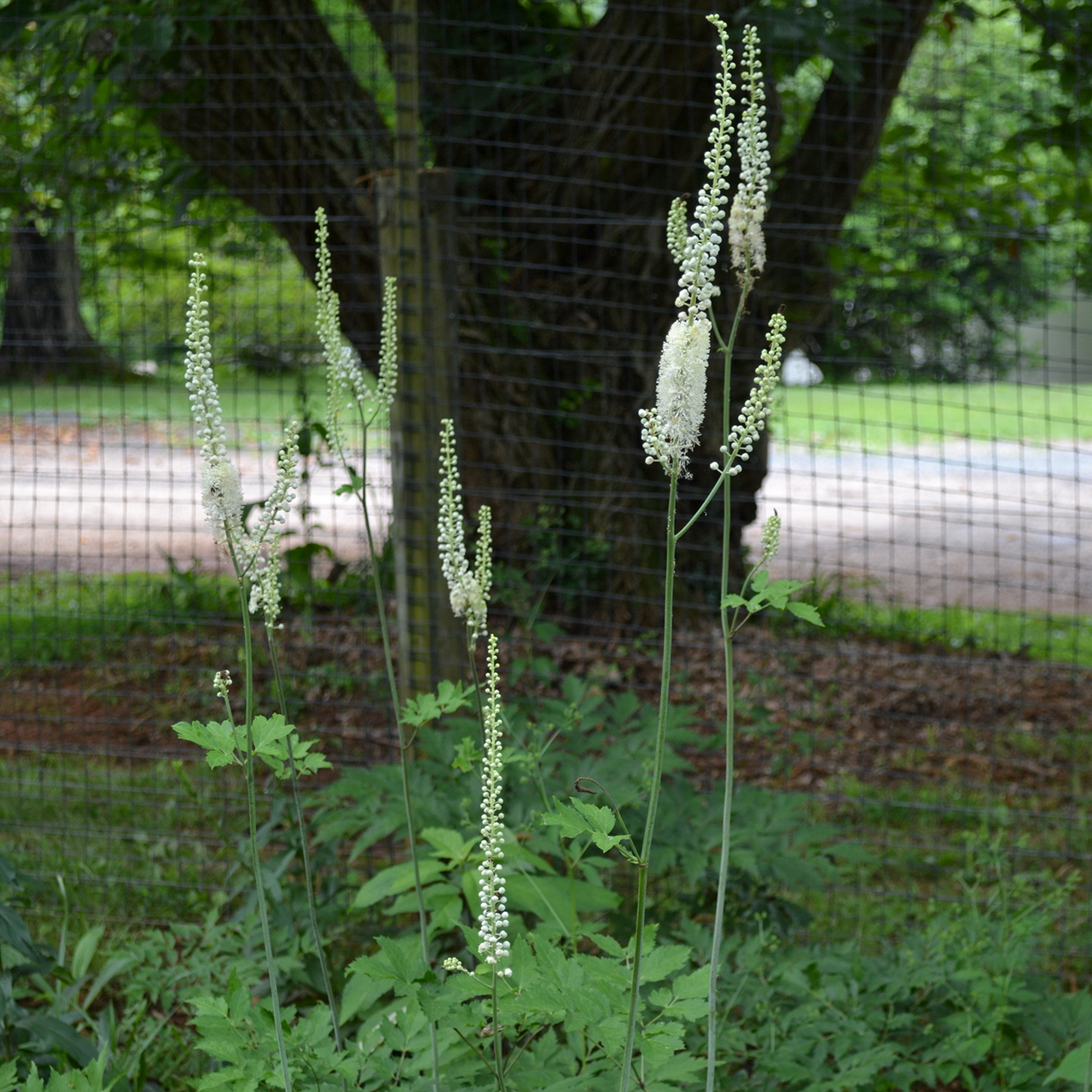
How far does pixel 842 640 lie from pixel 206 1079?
16.0 feet

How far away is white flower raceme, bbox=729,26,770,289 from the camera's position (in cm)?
148

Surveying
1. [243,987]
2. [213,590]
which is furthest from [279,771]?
[213,590]

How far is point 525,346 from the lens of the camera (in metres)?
5.16

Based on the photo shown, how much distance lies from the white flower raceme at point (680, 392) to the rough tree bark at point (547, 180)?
2.69 meters

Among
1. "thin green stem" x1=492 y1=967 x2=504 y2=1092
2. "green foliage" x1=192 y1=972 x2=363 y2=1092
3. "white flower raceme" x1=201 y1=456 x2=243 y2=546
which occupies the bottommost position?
"green foliage" x1=192 y1=972 x2=363 y2=1092

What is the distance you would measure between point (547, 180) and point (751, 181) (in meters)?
2.62

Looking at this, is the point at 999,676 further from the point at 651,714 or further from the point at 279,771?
the point at 279,771

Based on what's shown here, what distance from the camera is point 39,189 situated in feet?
17.9

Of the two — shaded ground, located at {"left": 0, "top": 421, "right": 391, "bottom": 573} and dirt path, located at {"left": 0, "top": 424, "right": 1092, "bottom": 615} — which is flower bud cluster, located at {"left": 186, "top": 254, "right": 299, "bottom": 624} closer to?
dirt path, located at {"left": 0, "top": 424, "right": 1092, "bottom": 615}

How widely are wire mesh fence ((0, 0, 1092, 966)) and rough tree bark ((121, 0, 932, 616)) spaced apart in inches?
0.8

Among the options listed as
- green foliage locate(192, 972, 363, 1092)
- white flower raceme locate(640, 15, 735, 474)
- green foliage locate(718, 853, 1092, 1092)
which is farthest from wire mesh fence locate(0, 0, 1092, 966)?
white flower raceme locate(640, 15, 735, 474)

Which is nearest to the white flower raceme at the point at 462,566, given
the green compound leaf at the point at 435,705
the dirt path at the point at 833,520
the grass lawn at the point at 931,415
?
the green compound leaf at the point at 435,705

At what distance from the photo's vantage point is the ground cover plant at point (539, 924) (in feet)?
4.53

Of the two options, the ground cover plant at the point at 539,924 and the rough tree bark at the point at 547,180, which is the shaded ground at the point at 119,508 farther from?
the ground cover plant at the point at 539,924
